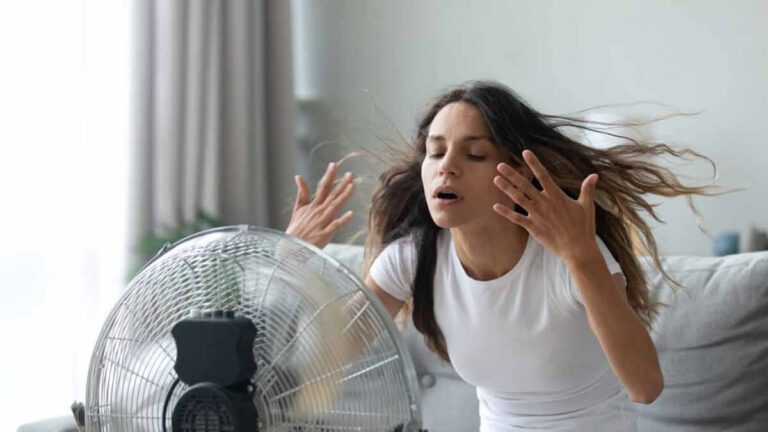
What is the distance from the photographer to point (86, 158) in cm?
253

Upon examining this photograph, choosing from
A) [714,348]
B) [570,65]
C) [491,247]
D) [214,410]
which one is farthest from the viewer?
[570,65]

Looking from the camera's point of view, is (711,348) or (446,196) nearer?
(446,196)

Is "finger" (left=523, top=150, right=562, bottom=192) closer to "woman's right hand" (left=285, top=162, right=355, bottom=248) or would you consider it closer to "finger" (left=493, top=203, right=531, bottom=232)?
"finger" (left=493, top=203, right=531, bottom=232)

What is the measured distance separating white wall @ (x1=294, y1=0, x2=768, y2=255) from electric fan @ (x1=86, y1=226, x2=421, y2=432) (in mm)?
876

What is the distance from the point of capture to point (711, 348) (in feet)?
5.28

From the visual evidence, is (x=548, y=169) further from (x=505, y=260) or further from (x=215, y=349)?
(x=215, y=349)

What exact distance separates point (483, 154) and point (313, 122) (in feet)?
5.78

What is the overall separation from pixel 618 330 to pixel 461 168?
30 cm

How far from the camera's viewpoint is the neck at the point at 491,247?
56.1 inches

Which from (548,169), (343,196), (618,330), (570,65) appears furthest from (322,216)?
(570,65)

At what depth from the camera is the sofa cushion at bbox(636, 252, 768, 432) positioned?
1569mm

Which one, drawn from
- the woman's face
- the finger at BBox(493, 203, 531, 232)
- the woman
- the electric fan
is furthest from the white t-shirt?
the electric fan

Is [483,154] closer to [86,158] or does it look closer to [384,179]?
[384,179]

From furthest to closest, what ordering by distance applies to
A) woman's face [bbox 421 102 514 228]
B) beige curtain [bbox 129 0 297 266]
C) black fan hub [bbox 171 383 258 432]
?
beige curtain [bbox 129 0 297 266], woman's face [bbox 421 102 514 228], black fan hub [bbox 171 383 258 432]
